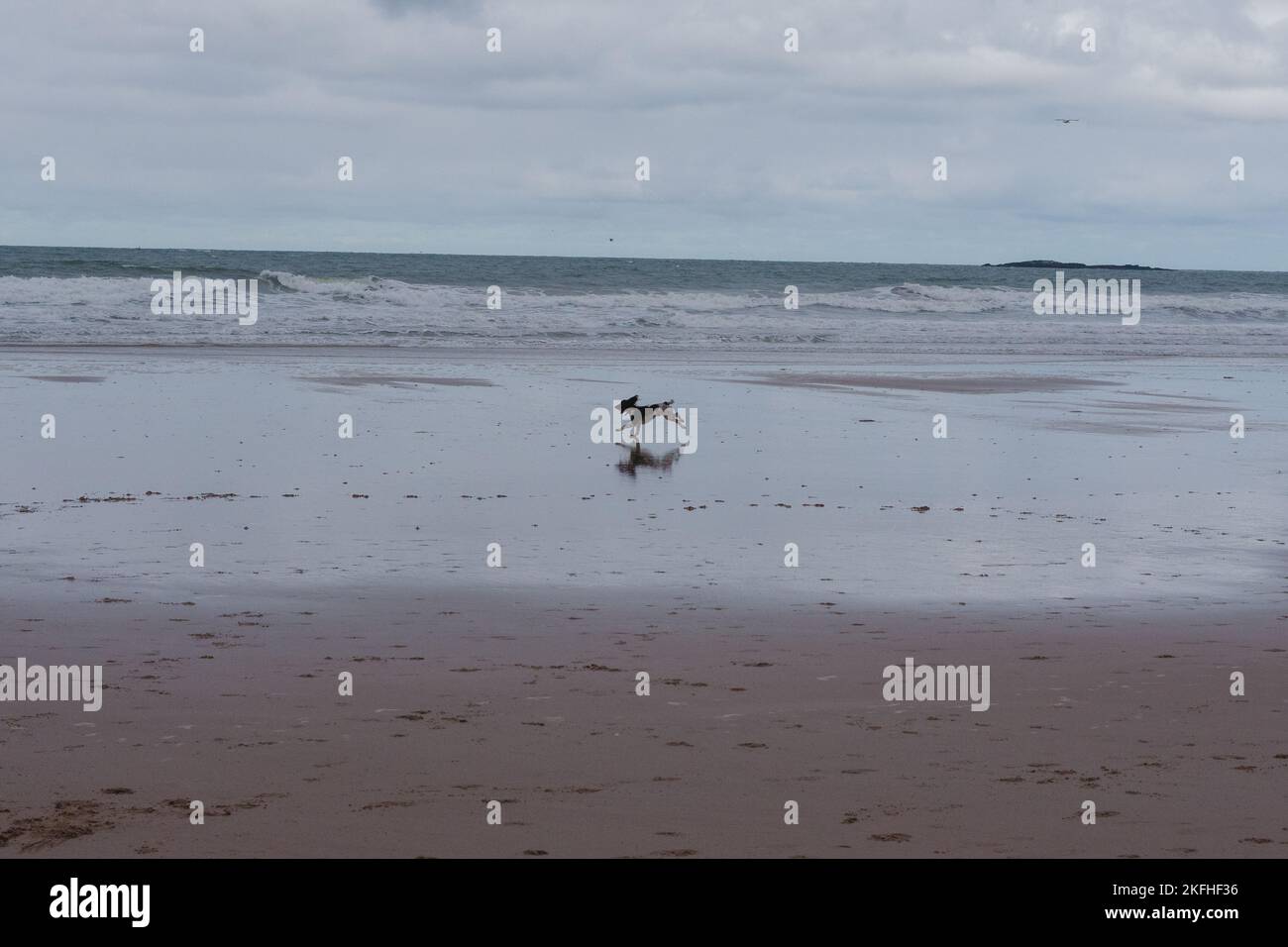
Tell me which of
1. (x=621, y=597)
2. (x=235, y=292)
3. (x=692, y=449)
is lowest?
(x=621, y=597)

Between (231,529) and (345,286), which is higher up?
(345,286)

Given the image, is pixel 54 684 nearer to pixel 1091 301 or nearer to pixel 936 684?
pixel 936 684

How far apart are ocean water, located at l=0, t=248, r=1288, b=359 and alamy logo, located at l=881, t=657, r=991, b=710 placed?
86.2ft

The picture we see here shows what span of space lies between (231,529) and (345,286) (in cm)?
4843

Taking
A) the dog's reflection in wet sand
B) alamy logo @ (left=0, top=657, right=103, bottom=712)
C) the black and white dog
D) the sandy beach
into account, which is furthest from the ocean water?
alamy logo @ (left=0, top=657, right=103, bottom=712)

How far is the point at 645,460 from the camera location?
1498 centimetres

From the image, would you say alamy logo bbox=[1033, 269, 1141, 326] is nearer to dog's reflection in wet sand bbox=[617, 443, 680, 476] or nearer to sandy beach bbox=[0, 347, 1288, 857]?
dog's reflection in wet sand bbox=[617, 443, 680, 476]

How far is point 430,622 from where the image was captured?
8234 mm

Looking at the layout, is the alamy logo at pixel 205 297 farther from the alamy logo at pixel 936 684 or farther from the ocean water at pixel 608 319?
the alamy logo at pixel 936 684

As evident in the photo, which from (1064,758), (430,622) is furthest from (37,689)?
(1064,758)

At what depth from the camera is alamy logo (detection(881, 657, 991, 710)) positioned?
6926mm

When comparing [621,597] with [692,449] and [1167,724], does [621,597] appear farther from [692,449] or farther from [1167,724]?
[692,449]

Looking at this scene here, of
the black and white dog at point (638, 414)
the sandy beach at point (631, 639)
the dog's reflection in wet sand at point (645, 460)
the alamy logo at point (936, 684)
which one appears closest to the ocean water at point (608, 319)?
the black and white dog at point (638, 414)

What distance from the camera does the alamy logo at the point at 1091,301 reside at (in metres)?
56.7
